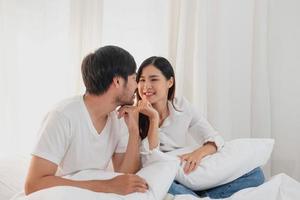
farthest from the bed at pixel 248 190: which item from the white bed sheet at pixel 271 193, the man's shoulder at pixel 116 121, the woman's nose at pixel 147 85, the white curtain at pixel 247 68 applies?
the white curtain at pixel 247 68

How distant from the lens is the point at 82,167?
141 centimetres

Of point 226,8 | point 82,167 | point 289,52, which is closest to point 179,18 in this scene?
point 226,8

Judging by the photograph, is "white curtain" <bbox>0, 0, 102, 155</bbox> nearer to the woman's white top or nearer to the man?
the woman's white top

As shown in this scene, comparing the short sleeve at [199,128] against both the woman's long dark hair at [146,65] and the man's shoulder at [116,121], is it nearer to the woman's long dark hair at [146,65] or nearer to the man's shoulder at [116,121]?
the woman's long dark hair at [146,65]

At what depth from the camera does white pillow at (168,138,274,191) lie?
153 centimetres

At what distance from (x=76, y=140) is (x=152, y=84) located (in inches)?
21.9

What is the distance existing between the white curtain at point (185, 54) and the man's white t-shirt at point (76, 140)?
2.05 feet

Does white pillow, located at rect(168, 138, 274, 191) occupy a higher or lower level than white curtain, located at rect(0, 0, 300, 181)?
lower

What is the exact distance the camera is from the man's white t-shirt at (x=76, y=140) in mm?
1268

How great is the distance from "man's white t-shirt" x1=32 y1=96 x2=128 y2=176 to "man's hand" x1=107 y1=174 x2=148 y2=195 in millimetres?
168

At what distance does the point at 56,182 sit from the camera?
1.23 m

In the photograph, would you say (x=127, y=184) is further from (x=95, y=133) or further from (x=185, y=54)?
(x=185, y=54)

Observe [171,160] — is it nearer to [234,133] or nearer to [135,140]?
[135,140]

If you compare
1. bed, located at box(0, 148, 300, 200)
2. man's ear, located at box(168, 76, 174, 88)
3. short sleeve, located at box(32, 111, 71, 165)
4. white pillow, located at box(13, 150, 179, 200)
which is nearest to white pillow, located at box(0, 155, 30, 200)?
bed, located at box(0, 148, 300, 200)
